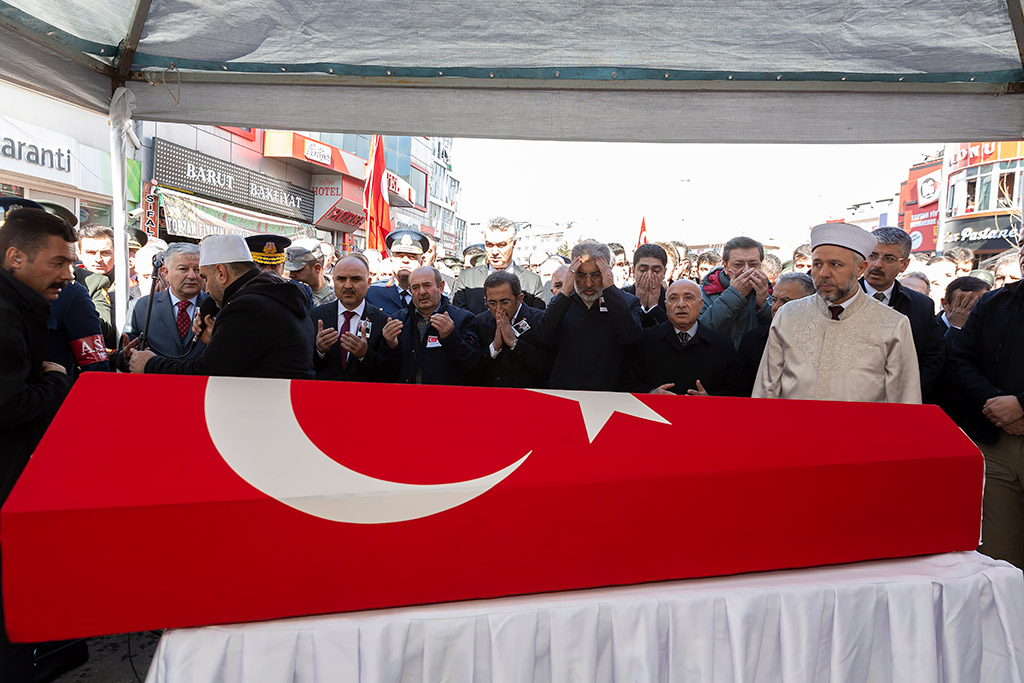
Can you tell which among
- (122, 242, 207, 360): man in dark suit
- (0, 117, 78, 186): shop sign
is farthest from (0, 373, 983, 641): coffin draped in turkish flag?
(0, 117, 78, 186): shop sign

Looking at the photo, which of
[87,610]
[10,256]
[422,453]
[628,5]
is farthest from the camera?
[628,5]

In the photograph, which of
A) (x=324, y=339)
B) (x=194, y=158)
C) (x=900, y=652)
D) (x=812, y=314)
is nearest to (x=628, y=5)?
(x=812, y=314)

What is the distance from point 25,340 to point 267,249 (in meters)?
1.42

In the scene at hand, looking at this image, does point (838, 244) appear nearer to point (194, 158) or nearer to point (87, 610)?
point (87, 610)

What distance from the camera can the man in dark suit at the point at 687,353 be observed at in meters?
3.19

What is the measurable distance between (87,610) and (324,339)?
2.12m

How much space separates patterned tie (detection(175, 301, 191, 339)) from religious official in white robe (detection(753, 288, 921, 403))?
315cm

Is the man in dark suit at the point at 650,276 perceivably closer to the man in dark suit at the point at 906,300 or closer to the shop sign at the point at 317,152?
the man in dark suit at the point at 906,300

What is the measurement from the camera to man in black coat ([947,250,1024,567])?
279 cm

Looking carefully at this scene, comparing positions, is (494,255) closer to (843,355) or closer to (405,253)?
(405,253)

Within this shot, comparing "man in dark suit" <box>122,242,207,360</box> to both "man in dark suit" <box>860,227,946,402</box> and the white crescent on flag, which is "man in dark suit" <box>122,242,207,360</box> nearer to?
the white crescent on flag

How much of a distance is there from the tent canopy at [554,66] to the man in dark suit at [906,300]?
2.05 feet

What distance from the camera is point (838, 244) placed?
8.51 ft

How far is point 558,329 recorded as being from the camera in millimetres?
3328
